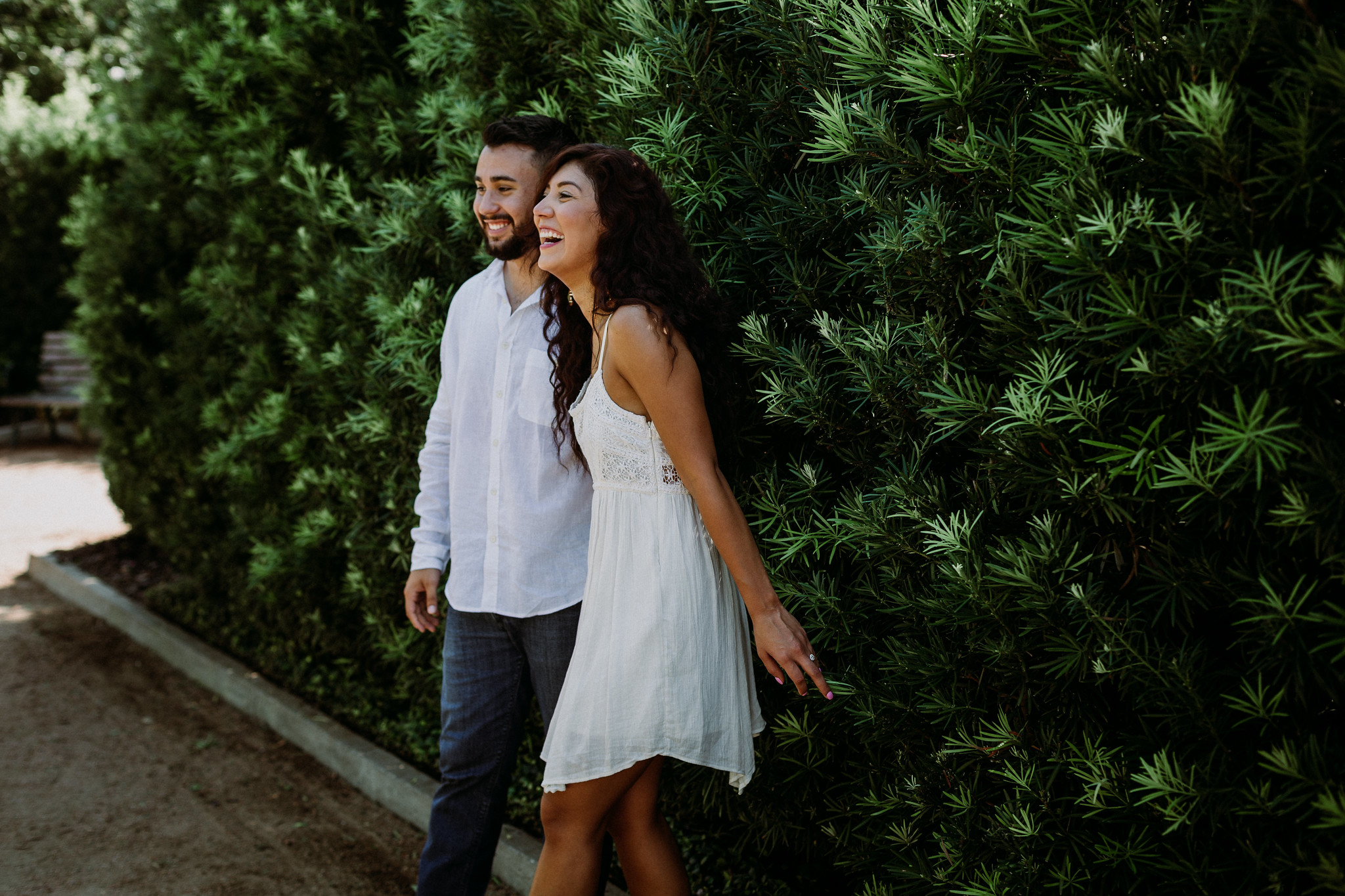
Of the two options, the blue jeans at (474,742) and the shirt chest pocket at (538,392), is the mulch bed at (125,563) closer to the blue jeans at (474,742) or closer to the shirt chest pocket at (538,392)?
the blue jeans at (474,742)

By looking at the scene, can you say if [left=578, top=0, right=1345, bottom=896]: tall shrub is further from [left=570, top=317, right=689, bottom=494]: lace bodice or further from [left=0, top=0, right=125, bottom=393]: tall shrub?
[left=0, top=0, right=125, bottom=393]: tall shrub

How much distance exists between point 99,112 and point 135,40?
28.8 inches

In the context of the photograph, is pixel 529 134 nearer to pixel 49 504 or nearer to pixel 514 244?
pixel 514 244

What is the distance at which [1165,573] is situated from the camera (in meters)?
1.88

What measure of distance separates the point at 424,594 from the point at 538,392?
87cm

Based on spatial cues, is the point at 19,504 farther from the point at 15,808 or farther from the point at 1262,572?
the point at 1262,572

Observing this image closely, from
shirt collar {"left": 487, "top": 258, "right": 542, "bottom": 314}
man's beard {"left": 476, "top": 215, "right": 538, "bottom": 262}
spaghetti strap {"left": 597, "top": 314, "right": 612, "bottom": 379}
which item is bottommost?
spaghetti strap {"left": 597, "top": 314, "right": 612, "bottom": 379}

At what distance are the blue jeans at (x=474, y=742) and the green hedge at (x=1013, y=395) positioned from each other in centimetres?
62

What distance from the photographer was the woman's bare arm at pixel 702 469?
2.17m

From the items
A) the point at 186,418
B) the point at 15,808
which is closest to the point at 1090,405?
the point at 15,808

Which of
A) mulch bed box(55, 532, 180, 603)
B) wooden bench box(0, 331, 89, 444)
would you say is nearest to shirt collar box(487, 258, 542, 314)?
mulch bed box(55, 532, 180, 603)

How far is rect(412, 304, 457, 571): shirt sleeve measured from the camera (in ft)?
10.2

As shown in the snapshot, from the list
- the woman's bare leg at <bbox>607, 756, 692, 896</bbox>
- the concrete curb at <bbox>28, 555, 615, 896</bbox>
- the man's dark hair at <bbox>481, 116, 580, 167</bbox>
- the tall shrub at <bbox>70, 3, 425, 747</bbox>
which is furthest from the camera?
the tall shrub at <bbox>70, 3, 425, 747</bbox>

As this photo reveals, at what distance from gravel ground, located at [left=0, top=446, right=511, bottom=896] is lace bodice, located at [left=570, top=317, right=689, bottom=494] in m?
2.07
